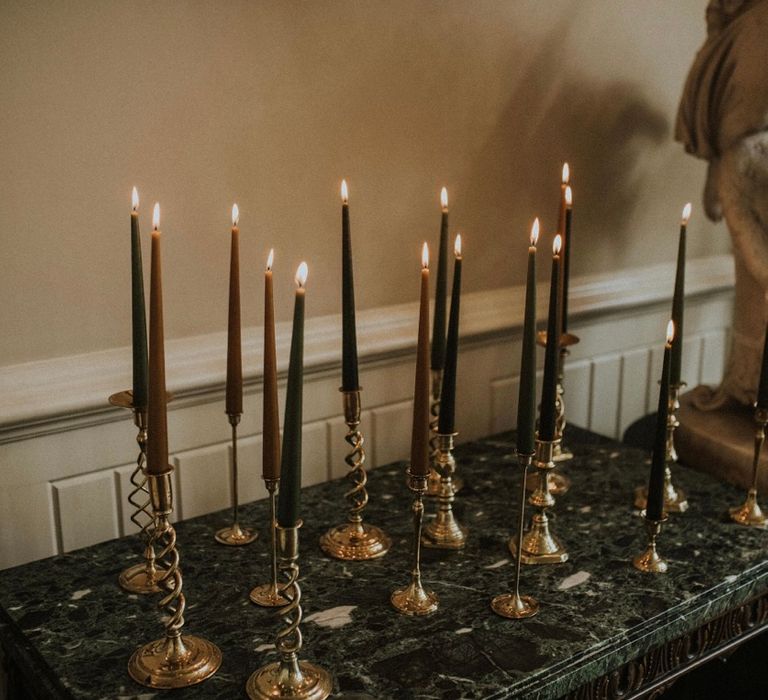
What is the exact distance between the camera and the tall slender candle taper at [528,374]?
112 cm

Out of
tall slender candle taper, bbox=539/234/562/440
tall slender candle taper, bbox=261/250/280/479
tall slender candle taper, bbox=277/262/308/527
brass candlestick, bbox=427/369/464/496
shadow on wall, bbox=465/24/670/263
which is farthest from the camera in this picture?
shadow on wall, bbox=465/24/670/263

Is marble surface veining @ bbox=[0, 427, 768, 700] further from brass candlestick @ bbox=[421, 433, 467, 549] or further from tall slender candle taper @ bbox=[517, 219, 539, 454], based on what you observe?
tall slender candle taper @ bbox=[517, 219, 539, 454]

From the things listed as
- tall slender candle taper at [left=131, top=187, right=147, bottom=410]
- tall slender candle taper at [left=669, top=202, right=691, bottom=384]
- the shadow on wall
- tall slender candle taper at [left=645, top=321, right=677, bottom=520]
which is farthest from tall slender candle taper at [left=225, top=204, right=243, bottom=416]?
the shadow on wall

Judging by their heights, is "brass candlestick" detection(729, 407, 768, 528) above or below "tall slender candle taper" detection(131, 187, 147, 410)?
below

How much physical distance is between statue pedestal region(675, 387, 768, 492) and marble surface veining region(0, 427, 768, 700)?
0.41ft

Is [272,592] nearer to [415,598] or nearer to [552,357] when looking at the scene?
[415,598]

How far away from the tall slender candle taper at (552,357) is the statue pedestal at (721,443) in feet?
2.16

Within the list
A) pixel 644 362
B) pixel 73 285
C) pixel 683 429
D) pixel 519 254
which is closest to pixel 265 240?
pixel 73 285

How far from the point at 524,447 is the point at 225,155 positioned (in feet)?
2.45

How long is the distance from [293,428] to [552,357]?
0.42 m

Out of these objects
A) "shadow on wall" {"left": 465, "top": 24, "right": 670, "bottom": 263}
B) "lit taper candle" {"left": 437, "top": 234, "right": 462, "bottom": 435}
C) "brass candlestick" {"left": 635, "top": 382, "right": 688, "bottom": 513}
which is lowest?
"brass candlestick" {"left": 635, "top": 382, "right": 688, "bottom": 513}

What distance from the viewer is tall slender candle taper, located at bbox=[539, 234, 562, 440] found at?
3.92 ft

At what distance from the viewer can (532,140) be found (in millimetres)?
2014

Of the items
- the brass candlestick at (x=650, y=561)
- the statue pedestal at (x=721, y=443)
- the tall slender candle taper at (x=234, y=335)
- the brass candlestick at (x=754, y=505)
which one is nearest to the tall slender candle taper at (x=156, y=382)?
the tall slender candle taper at (x=234, y=335)
